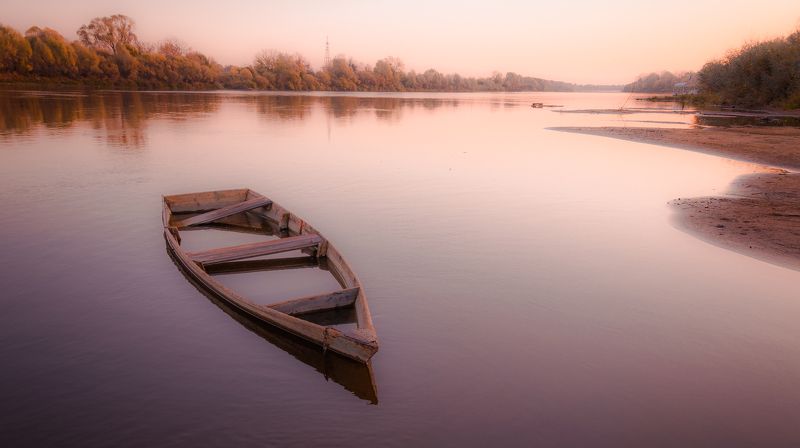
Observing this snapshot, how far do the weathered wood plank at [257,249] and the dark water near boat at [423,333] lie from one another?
0.74 meters

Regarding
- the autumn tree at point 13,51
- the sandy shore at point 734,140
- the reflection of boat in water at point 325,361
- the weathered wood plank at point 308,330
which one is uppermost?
the autumn tree at point 13,51

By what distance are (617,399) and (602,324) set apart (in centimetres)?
236

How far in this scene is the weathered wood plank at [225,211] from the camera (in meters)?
14.0

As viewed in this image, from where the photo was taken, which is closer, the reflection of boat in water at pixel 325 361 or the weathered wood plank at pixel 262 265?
the reflection of boat in water at pixel 325 361

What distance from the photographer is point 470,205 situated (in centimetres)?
1784

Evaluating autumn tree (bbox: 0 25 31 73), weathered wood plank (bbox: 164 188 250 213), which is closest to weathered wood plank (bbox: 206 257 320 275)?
weathered wood plank (bbox: 164 188 250 213)

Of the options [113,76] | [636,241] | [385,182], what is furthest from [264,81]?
[636,241]

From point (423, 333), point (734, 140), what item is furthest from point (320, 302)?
point (734, 140)


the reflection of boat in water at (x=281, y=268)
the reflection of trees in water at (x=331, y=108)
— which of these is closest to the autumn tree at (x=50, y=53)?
the reflection of trees in water at (x=331, y=108)

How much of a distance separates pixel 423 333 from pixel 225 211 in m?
8.61

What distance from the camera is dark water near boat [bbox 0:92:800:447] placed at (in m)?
6.36

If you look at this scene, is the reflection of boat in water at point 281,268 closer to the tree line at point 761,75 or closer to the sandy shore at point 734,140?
the sandy shore at point 734,140

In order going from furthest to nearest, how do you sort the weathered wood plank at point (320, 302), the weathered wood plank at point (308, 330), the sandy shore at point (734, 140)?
the sandy shore at point (734, 140)
the weathered wood plank at point (320, 302)
the weathered wood plank at point (308, 330)

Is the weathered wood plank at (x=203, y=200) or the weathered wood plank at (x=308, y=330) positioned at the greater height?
the weathered wood plank at (x=203, y=200)
